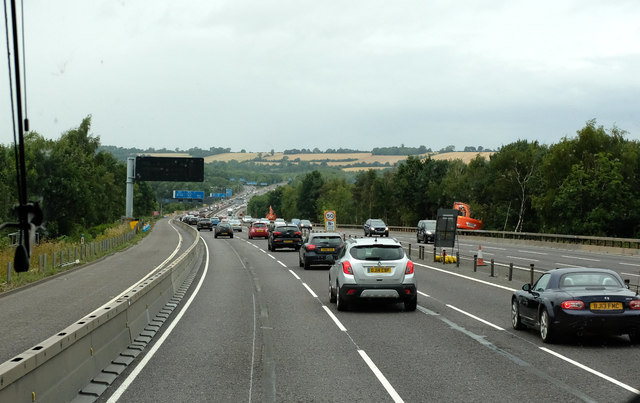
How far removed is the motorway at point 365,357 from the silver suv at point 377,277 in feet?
1.36

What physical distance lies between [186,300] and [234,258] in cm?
2058

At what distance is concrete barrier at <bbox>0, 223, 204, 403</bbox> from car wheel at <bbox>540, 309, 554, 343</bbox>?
21.6 ft

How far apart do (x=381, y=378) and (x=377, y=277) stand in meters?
7.32

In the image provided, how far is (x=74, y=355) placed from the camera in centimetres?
843

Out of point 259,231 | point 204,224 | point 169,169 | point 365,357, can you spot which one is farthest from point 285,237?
point 204,224

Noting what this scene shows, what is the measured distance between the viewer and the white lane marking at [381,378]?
27.2 ft

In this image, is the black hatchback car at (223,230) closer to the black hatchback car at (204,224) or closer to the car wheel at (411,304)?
the black hatchback car at (204,224)

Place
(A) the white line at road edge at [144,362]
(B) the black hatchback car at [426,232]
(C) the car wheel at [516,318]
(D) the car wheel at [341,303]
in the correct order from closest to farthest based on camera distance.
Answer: (A) the white line at road edge at [144,362]
(C) the car wheel at [516,318]
(D) the car wheel at [341,303]
(B) the black hatchback car at [426,232]

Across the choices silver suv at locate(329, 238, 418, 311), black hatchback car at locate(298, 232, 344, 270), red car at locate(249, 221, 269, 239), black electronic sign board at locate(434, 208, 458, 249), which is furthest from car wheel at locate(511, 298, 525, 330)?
red car at locate(249, 221, 269, 239)

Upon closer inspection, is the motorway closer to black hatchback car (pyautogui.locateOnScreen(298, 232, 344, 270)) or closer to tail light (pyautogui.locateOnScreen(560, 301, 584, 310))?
tail light (pyautogui.locateOnScreen(560, 301, 584, 310))

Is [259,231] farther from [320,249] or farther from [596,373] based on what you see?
[596,373]

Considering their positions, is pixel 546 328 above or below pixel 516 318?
above

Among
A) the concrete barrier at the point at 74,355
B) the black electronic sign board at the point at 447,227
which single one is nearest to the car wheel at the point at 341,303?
the concrete barrier at the point at 74,355

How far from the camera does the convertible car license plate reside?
11.6 metres
